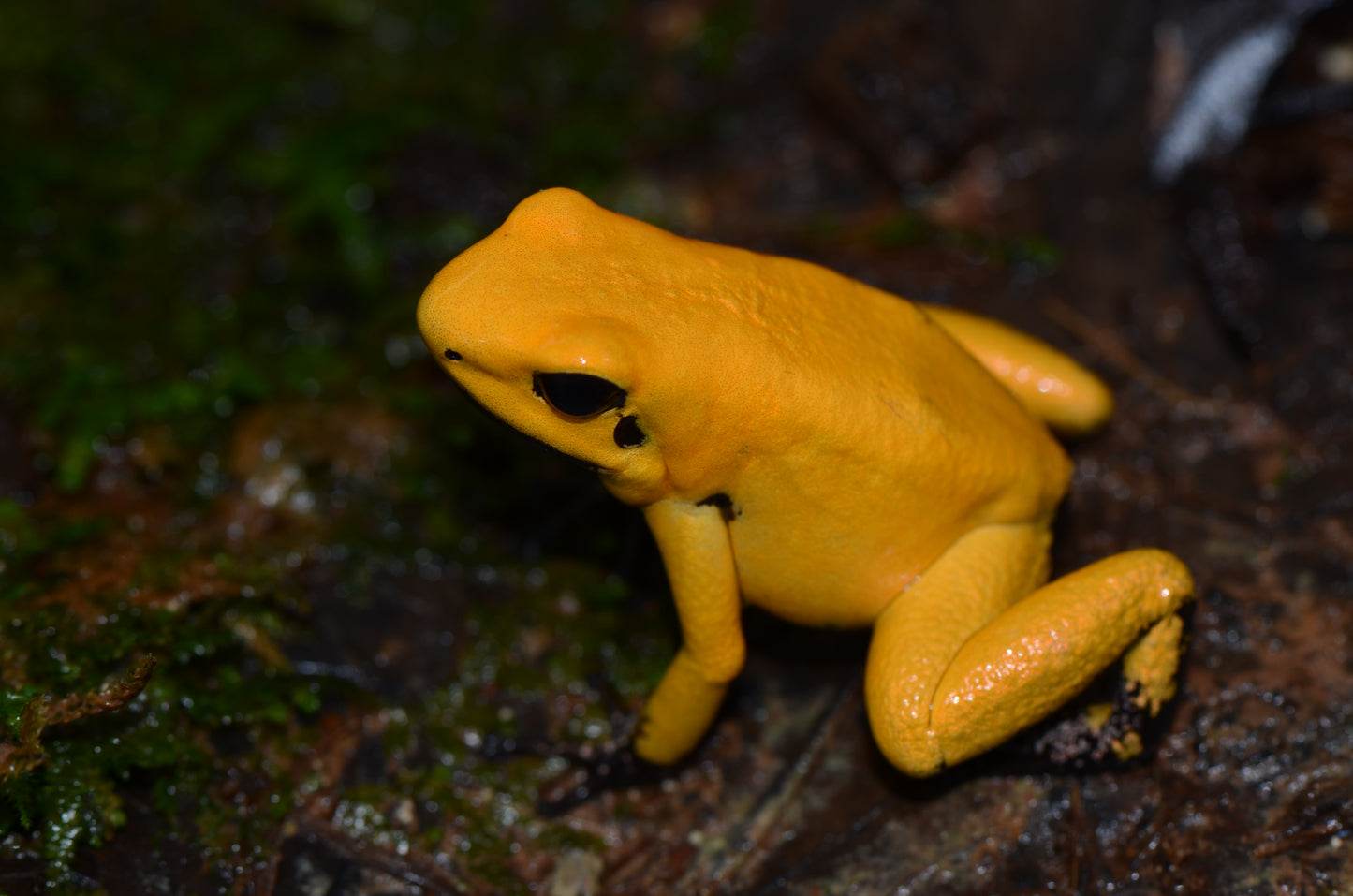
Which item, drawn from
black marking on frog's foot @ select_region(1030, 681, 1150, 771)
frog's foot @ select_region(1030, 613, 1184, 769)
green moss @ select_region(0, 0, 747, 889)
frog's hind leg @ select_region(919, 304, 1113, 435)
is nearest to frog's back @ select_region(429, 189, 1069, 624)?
frog's hind leg @ select_region(919, 304, 1113, 435)

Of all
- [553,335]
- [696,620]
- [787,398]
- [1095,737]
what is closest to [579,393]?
[553,335]

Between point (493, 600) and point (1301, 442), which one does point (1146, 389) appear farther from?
point (493, 600)

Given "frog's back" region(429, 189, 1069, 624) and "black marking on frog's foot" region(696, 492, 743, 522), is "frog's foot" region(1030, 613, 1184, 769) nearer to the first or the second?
"frog's back" region(429, 189, 1069, 624)

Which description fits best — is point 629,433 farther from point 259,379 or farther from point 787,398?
point 259,379

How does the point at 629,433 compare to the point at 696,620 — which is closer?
the point at 629,433

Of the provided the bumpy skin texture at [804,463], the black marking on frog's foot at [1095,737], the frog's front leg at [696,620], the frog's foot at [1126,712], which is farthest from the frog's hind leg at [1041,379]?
the frog's front leg at [696,620]

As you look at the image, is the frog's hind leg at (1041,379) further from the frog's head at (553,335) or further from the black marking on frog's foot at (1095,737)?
the frog's head at (553,335)
